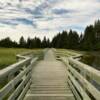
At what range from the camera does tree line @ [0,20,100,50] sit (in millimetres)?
97250

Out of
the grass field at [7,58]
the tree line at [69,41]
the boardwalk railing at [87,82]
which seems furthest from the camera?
the tree line at [69,41]

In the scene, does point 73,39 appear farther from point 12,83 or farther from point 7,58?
point 12,83

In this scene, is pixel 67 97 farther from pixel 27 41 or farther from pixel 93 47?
pixel 27 41

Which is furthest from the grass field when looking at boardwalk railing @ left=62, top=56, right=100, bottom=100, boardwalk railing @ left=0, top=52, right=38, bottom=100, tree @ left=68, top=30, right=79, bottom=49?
tree @ left=68, top=30, right=79, bottom=49

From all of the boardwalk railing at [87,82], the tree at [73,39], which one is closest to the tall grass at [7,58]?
the boardwalk railing at [87,82]

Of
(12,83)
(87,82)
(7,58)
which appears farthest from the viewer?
(7,58)

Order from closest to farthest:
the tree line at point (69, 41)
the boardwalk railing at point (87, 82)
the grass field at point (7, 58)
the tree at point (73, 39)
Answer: the boardwalk railing at point (87, 82) → the grass field at point (7, 58) → the tree line at point (69, 41) → the tree at point (73, 39)

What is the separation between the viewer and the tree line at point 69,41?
97250 millimetres

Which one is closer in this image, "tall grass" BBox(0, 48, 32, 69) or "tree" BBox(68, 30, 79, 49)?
"tall grass" BBox(0, 48, 32, 69)

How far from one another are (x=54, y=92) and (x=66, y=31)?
405ft

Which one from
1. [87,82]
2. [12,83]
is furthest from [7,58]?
[87,82]

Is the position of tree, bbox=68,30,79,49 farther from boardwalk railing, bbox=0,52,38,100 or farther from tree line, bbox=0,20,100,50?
boardwalk railing, bbox=0,52,38,100

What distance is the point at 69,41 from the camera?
113625 millimetres

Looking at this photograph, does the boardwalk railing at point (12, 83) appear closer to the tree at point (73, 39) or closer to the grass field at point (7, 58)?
the grass field at point (7, 58)
